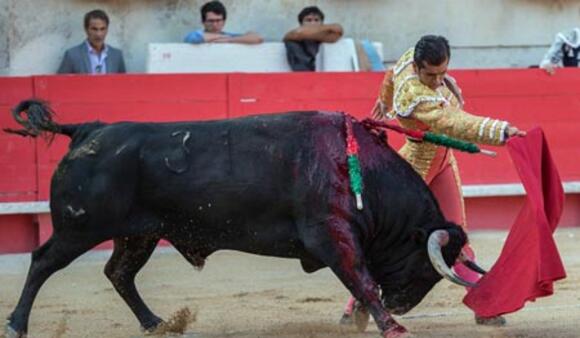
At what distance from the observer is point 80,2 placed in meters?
10.1

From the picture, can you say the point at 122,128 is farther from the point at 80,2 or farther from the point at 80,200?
the point at 80,2

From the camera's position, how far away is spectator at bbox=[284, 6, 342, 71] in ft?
32.1

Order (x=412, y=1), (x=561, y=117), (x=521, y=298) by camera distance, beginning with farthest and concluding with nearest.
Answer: (x=412, y=1)
(x=561, y=117)
(x=521, y=298)

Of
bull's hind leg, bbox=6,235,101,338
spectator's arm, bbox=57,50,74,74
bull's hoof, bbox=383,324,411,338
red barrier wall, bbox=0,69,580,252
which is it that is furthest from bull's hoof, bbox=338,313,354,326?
spectator's arm, bbox=57,50,74,74

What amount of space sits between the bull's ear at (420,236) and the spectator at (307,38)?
4.31 m

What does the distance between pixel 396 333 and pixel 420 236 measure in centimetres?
45

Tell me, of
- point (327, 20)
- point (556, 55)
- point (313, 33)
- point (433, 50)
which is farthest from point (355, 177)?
point (327, 20)

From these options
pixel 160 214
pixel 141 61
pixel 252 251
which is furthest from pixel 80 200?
pixel 141 61

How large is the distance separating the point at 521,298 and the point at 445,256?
38 cm

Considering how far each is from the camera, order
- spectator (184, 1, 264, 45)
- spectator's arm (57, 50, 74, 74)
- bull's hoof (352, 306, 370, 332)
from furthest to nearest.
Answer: spectator (184, 1, 264, 45), spectator's arm (57, 50, 74, 74), bull's hoof (352, 306, 370, 332)

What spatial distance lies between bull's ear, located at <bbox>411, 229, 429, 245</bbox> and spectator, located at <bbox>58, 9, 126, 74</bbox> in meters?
4.13

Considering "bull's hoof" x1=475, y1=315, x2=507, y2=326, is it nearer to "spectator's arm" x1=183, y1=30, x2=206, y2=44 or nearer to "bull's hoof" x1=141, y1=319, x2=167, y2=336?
"bull's hoof" x1=141, y1=319, x2=167, y2=336

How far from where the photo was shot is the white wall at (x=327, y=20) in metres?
9.98

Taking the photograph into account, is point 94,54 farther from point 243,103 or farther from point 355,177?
point 355,177
